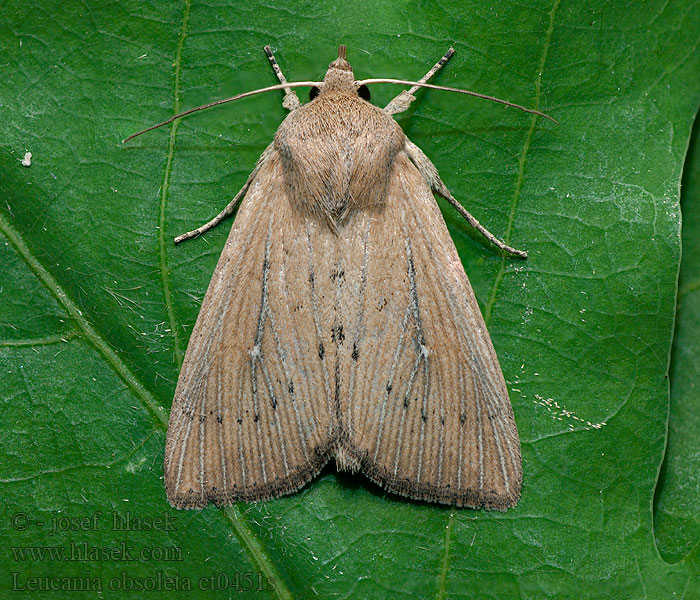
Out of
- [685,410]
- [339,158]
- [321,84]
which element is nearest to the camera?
[339,158]

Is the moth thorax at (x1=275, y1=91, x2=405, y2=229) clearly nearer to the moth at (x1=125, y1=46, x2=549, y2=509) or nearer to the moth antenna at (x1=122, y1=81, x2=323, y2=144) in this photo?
the moth at (x1=125, y1=46, x2=549, y2=509)

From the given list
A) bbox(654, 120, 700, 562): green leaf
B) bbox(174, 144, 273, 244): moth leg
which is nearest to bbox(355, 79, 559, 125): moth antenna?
bbox(174, 144, 273, 244): moth leg

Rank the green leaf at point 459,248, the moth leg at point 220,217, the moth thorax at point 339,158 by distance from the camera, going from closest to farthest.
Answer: the moth thorax at point 339,158
the green leaf at point 459,248
the moth leg at point 220,217

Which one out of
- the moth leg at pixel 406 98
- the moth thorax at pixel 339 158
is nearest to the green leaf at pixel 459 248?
the moth leg at pixel 406 98

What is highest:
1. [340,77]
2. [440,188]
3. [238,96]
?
[340,77]

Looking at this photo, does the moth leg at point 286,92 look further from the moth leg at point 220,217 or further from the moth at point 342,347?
the moth leg at point 220,217

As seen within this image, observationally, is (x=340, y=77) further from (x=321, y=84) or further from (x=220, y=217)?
(x=220, y=217)

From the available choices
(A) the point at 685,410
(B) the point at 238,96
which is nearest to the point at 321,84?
(B) the point at 238,96

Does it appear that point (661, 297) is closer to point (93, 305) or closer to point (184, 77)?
point (184, 77)
